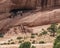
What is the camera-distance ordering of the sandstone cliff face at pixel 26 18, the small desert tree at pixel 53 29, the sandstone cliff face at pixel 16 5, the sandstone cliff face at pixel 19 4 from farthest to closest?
the sandstone cliff face at pixel 16 5 < the sandstone cliff face at pixel 19 4 < the sandstone cliff face at pixel 26 18 < the small desert tree at pixel 53 29

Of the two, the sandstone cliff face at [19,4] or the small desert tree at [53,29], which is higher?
the sandstone cliff face at [19,4]

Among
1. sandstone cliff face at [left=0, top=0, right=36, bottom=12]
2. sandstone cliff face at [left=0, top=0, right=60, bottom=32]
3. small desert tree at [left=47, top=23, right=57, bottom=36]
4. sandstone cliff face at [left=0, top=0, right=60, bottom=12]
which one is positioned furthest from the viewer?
sandstone cliff face at [left=0, top=0, right=36, bottom=12]

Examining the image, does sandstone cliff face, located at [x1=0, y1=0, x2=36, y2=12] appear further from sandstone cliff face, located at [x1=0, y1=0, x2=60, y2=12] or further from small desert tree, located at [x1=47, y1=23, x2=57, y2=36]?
small desert tree, located at [x1=47, y1=23, x2=57, y2=36]

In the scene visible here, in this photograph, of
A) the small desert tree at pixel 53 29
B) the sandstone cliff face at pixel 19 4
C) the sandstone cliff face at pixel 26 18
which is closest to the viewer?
the small desert tree at pixel 53 29

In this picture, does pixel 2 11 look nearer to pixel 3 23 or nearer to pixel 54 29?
pixel 3 23

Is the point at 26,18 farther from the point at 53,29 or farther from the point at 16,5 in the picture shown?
the point at 53,29

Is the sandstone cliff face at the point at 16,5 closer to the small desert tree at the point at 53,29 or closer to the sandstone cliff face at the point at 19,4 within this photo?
the sandstone cliff face at the point at 19,4

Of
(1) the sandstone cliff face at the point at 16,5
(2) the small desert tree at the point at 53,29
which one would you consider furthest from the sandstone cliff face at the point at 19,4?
(2) the small desert tree at the point at 53,29

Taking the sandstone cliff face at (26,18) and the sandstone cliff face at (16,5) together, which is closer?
the sandstone cliff face at (26,18)

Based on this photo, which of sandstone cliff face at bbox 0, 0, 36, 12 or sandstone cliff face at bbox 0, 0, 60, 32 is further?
sandstone cliff face at bbox 0, 0, 36, 12

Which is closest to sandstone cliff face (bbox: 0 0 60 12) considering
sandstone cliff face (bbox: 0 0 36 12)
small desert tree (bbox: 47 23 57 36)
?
sandstone cliff face (bbox: 0 0 36 12)

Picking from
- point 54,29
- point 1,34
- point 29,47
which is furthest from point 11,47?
point 1,34

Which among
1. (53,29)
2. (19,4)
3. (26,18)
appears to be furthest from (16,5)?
(53,29)

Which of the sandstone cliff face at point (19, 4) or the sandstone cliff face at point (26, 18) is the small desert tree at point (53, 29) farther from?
the sandstone cliff face at point (19, 4)
